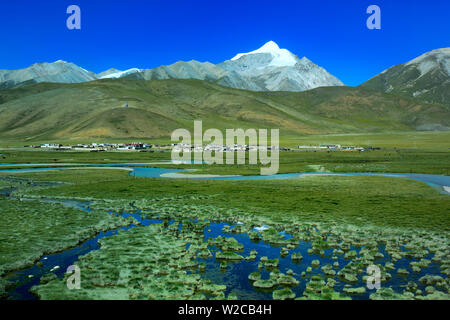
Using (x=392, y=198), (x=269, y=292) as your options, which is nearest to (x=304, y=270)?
(x=269, y=292)

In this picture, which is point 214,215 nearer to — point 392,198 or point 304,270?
point 304,270

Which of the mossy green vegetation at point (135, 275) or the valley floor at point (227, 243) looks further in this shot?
the valley floor at point (227, 243)

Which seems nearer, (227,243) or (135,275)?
(135,275)

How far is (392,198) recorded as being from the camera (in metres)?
42.2

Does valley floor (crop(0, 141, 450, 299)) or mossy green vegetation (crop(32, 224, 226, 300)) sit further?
valley floor (crop(0, 141, 450, 299))

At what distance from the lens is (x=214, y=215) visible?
3419 centimetres

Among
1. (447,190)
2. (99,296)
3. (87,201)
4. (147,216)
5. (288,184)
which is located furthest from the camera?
(288,184)

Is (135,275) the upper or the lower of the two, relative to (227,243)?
lower

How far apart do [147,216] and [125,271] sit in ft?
46.2

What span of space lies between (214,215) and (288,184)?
23.1m

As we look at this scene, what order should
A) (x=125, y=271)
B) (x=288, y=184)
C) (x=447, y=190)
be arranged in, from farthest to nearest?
(x=288, y=184) → (x=447, y=190) → (x=125, y=271)
